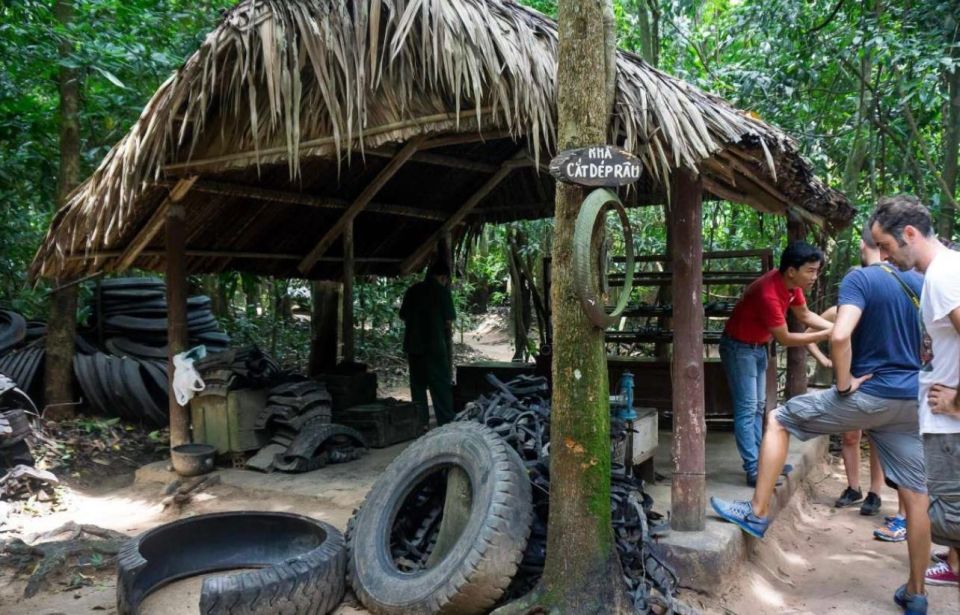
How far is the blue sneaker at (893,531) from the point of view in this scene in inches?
183

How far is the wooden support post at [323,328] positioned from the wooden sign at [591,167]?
5557 mm

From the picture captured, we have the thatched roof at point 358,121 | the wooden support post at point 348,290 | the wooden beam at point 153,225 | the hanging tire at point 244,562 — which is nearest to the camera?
the hanging tire at point 244,562

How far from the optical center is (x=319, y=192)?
22.0 ft

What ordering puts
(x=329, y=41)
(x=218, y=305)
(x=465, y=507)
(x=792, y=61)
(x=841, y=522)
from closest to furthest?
(x=465, y=507), (x=329, y=41), (x=841, y=522), (x=792, y=61), (x=218, y=305)

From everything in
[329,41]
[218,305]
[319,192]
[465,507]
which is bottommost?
[465,507]

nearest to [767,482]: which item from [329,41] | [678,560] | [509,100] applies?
[678,560]

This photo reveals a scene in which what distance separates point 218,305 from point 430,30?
9333 millimetres

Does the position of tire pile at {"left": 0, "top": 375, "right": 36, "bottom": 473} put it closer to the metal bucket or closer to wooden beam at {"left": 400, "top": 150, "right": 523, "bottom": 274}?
the metal bucket

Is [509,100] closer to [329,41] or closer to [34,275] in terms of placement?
[329,41]

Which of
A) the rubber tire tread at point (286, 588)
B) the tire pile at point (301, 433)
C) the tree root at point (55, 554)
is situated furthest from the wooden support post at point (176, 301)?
the rubber tire tread at point (286, 588)

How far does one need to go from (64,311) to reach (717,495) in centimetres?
632

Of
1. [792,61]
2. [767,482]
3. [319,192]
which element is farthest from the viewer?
[792,61]

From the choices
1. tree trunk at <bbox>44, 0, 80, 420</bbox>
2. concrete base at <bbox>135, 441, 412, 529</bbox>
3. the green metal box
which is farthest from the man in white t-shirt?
tree trunk at <bbox>44, 0, 80, 420</bbox>

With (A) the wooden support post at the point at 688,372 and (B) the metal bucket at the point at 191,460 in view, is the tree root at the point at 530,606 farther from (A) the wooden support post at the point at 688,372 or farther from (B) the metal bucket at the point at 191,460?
(B) the metal bucket at the point at 191,460
